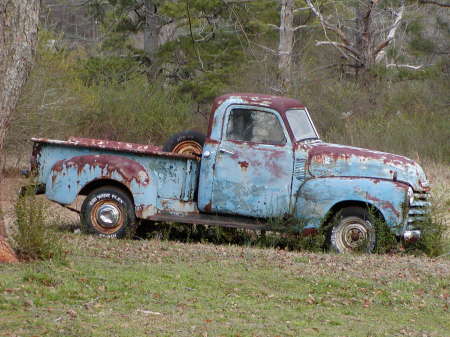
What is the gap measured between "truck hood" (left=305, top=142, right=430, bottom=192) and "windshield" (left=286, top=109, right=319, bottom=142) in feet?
1.07

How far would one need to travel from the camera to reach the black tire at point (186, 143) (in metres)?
11.7

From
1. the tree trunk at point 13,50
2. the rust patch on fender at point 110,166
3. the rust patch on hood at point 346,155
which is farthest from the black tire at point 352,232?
the tree trunk at point 13,50

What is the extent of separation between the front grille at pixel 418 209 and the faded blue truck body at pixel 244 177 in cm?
2

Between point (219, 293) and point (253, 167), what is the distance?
3.16 metres

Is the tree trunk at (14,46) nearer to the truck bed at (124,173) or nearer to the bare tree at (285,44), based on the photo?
the truck bed at (124,173)

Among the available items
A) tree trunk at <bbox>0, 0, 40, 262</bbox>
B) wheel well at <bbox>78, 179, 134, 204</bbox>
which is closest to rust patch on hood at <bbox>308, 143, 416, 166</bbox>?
wheel well at <bbox>78, 179, 134, 204</bbox>

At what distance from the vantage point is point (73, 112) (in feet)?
68.9

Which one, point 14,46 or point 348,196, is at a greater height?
point 14,46

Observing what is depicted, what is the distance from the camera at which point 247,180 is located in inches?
427

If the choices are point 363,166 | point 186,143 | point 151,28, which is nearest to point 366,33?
point 151,28

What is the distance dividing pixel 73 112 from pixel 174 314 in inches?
577

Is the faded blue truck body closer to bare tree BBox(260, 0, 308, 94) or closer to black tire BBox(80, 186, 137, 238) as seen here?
black tire BBox(80, 186, 137, 238)

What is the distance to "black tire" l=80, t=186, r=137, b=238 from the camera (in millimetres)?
11078

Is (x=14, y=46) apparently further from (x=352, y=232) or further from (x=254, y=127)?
(x=352, y=232)
